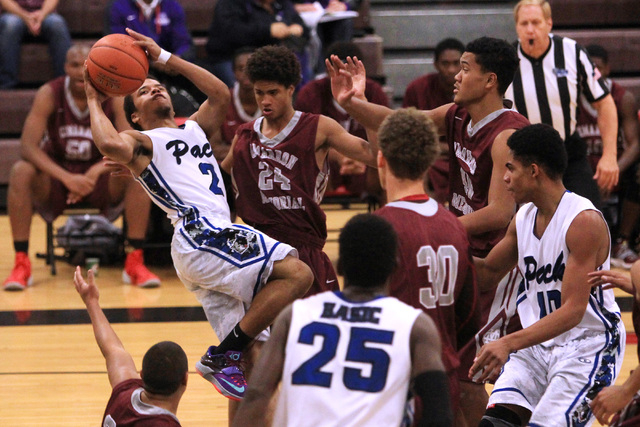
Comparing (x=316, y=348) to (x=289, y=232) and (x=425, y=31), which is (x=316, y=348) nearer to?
(x=289, y=232)

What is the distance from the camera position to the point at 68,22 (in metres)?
9.89

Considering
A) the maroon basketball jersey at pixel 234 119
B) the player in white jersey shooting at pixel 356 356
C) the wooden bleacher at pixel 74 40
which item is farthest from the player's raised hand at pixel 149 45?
the wooden bleacher at pixel 74 40

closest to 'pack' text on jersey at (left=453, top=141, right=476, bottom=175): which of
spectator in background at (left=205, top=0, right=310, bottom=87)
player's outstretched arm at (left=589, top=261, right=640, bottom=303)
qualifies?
player's outstretched arm at (left=589, top=261, right=640, bottom=303)

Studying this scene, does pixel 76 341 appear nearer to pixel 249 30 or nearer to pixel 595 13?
pixel 249 30

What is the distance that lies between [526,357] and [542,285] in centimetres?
30

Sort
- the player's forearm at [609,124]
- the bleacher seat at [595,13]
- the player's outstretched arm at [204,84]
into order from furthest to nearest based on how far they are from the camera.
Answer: the bleacher seat at [595,13], the player's forearm at [609,124], the player's outstretched arm at [204,84]

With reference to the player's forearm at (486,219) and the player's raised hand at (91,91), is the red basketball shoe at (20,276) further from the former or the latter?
the player's forearm at (486,219)

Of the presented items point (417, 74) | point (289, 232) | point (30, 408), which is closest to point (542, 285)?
point (289, 232)

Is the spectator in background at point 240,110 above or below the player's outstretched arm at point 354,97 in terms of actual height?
below

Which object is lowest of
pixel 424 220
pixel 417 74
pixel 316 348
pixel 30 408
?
pixel 30 408

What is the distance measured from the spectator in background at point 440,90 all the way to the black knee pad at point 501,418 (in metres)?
4.18

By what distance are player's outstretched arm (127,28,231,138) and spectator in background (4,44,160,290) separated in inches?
111

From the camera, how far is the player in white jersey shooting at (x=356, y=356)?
2521mm

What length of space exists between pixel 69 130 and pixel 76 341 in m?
2.20
